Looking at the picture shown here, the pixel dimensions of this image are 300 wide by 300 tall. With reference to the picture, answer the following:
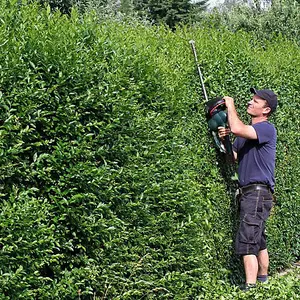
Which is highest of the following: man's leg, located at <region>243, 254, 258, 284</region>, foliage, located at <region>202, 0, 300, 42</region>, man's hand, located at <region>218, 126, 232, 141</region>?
man's hand, located at <region>218, 126, 232, 141</region>

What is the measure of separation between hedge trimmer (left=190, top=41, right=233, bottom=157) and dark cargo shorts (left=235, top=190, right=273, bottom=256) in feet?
1.83

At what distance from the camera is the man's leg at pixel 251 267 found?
17.4 ft

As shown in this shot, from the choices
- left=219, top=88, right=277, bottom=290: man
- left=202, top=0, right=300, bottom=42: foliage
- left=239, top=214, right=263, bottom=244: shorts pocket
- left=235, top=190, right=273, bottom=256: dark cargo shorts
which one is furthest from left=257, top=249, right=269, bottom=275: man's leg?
left=202, top=0, right=300, bottom=42: foliage

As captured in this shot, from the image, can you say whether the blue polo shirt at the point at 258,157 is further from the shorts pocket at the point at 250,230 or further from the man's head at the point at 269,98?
the shorts pocket at the point at 250,230

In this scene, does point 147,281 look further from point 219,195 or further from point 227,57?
point 227,57

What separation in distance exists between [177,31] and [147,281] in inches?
116

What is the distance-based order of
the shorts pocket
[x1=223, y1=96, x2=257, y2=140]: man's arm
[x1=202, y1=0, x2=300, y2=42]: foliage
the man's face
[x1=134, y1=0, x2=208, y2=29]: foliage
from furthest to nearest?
[x1=134, y1=0, x2=208, y2=29]: foliage → [x1=202, y1=0, x2=300, y2=42]: foliage → the man's face → the shorts pocket → [x1=223, y1=96, x2=257, y2=140]: man's arm

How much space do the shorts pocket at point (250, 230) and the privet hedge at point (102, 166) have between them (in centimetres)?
24

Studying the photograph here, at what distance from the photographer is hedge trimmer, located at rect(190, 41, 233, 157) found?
17.3 ft

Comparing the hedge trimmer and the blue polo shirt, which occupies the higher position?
the hedge trimmer

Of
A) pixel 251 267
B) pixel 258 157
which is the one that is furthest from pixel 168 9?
pixel 251 267

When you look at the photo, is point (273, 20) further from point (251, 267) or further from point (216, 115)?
point (251, 267)

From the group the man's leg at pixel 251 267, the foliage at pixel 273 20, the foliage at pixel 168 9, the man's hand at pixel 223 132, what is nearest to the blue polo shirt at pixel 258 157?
the man's hand at pixel 223 132

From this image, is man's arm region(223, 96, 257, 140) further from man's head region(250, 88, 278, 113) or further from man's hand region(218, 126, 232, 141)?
man's head region(250, 88, 278, 113)
